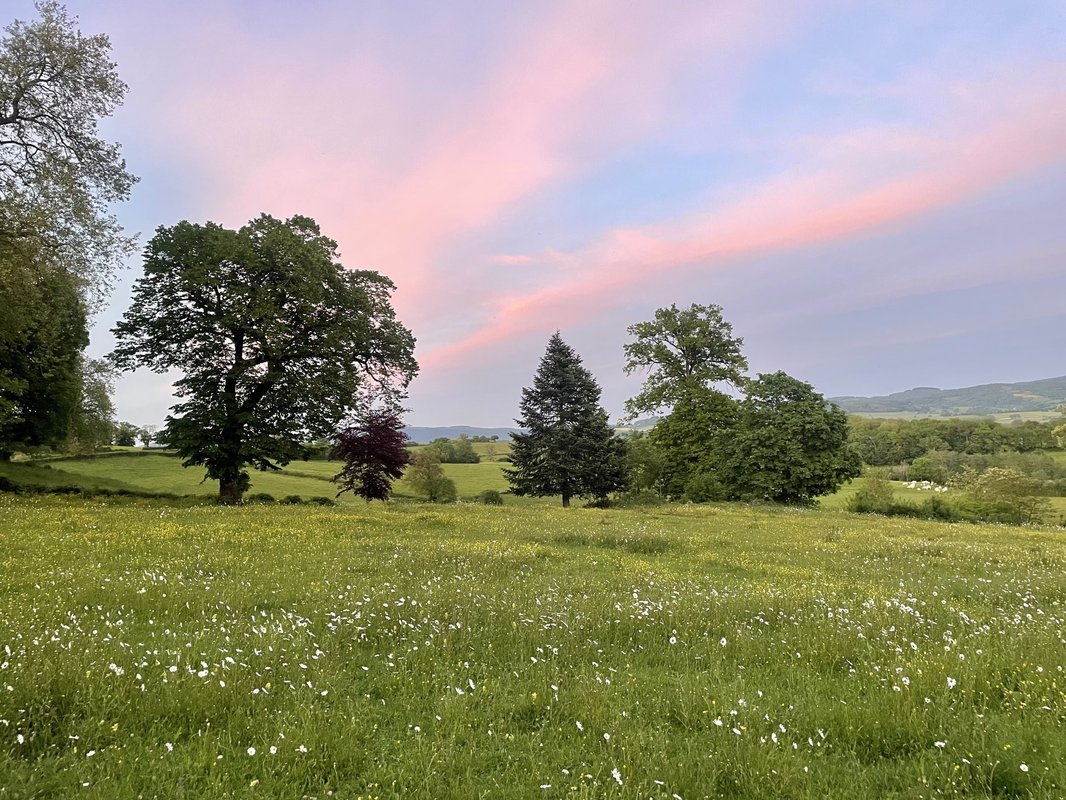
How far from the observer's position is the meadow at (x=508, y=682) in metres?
4.03

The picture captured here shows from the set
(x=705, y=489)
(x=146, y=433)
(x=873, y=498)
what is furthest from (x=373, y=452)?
(x=146, y=433)

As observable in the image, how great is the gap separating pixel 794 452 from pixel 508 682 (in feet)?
148

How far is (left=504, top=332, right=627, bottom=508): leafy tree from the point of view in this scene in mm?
50906

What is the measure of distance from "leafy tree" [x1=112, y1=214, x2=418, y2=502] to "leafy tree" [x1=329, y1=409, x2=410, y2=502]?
15.2 ft

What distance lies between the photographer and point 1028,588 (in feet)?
36.9

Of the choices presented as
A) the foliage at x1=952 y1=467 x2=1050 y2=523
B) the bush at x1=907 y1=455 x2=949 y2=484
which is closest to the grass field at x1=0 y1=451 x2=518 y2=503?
the foliage at x1=952 y1=467 x2=1050 y2=523

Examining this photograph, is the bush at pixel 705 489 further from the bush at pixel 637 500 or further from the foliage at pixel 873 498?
the foliage at pixel 873 498

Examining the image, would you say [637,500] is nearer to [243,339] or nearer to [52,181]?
[243,339]

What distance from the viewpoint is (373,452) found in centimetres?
3497

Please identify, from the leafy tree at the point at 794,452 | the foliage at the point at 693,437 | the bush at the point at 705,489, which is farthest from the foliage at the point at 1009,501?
the foliage at the point at 693,437

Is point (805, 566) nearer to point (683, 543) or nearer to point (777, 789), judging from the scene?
point (683, 543)

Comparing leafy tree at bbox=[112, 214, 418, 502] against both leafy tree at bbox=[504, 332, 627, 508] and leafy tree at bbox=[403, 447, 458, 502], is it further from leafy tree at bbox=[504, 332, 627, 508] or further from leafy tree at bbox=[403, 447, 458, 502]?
leafy tree at bbox=[403, 447, 458, 502]

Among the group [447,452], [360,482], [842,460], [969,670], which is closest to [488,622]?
[969,670]

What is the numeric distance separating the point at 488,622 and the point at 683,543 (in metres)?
11.5
